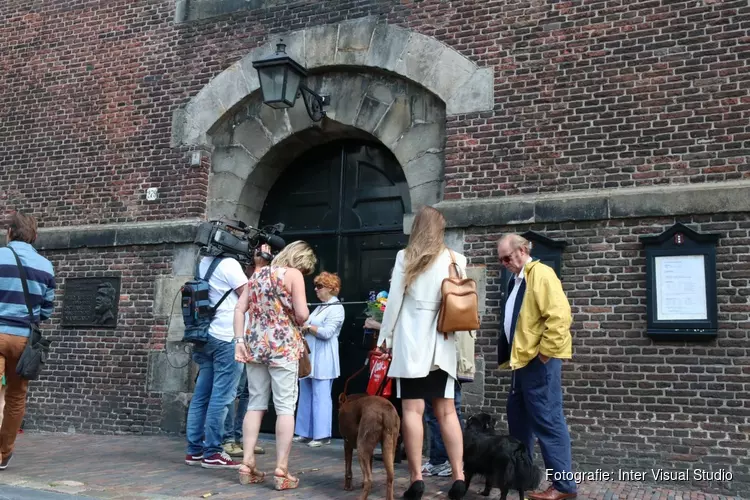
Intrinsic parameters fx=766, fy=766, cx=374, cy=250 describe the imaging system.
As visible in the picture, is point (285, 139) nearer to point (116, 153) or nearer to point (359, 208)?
point (359, 208)

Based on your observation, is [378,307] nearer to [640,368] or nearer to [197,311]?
[197,311]

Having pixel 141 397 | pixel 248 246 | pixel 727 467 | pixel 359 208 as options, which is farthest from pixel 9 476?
pixel 727 467

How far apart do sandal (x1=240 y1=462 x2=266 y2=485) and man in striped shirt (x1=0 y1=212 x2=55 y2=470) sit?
5.82 feet

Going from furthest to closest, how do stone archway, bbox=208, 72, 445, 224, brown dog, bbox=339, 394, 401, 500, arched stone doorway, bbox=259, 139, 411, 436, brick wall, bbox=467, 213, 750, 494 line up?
1. arched stone doorway, bbox=259, 139, 411, 436
2. stone archway, bbox=208, 72, 445, 224
3. brick wall, bbox=467, 213, 750, 494
4. brown dog, bbox=339, 394, 401, 500

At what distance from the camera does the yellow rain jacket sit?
16.7 feet

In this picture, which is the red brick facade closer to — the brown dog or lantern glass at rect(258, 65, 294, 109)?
lantern glass at rect(258, 65, 294, 109)

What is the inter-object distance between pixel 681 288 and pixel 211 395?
13.4 ft

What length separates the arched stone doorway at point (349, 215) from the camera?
8.41 m

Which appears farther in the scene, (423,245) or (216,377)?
(216,377)

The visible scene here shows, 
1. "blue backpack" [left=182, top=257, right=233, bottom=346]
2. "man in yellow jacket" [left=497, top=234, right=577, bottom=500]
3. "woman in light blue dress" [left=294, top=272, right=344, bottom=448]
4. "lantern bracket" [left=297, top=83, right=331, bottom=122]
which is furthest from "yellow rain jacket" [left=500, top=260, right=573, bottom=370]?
"lantern bracket" [left=297, top=83, right=331, bottom=122]

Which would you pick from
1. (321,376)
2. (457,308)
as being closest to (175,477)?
(321,376)

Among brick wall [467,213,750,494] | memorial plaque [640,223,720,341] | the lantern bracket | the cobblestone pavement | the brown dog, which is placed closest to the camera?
the brown dog

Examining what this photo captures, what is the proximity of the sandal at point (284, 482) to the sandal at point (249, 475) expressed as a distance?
0.20m

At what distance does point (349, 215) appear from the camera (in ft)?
28.8
